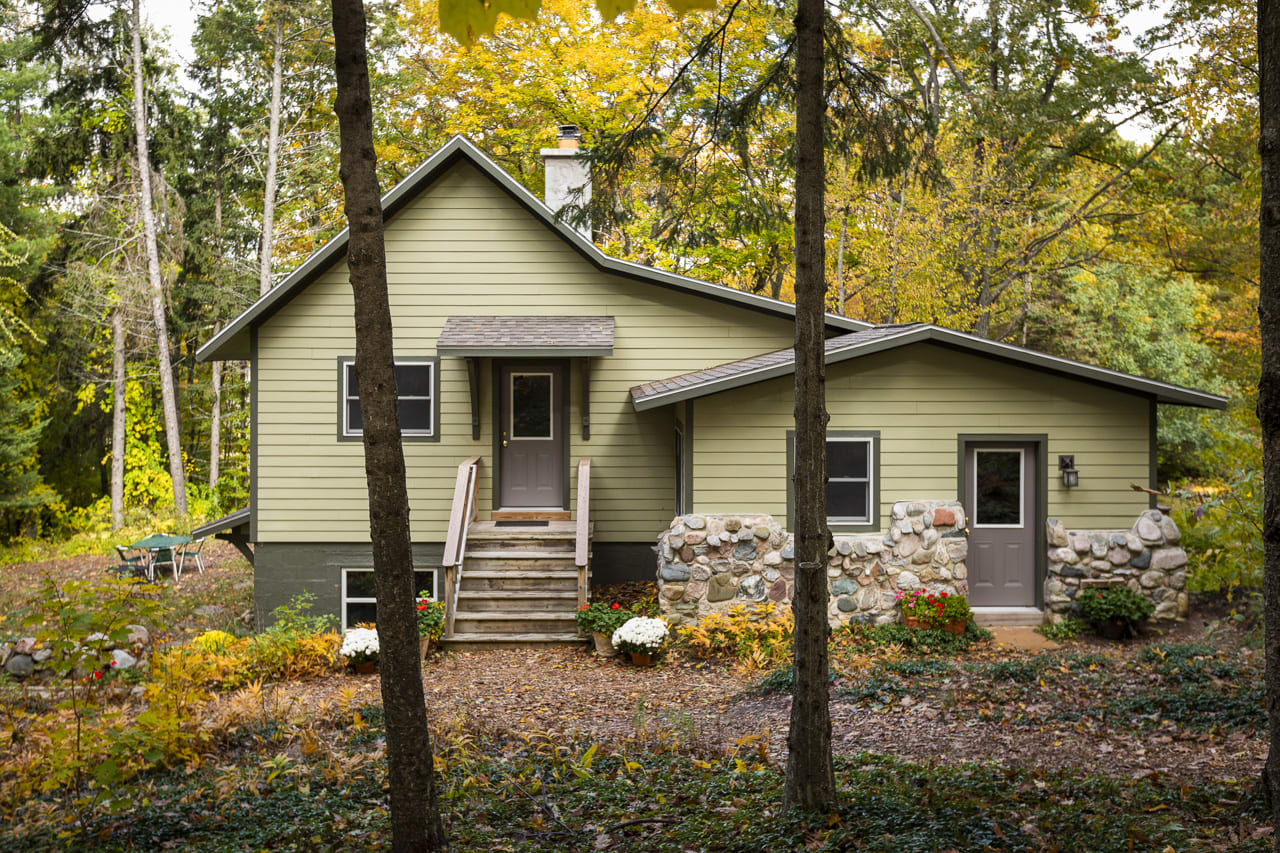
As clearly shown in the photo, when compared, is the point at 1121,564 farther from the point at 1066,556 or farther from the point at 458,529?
the point at 458,529

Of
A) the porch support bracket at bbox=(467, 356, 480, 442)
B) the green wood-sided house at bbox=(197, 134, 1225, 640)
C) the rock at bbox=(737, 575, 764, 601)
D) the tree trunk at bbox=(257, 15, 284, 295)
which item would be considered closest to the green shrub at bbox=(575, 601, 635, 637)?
the green wood-sided house at bbox=(197, 134, 1225, 640)

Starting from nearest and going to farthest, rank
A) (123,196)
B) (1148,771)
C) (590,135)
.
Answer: (1148,771) < (590,135) < (123,196)

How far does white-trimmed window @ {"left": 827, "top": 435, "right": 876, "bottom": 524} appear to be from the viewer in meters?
11.2

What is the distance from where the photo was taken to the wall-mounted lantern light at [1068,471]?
1102cm

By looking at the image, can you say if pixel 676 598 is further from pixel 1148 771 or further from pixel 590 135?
pixel 590 135

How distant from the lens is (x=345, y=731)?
7328 mm

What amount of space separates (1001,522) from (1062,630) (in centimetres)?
144

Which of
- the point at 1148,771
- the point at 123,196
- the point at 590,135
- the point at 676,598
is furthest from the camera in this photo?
the point at 123,196

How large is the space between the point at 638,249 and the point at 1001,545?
37.3ft

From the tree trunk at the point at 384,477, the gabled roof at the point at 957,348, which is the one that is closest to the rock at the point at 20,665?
the gabled roof at the point at 957,348

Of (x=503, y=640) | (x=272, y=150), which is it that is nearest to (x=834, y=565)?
(x=503, y=640)

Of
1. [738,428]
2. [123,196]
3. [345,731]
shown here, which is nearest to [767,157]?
[738,428]

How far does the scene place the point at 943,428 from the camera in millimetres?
11180

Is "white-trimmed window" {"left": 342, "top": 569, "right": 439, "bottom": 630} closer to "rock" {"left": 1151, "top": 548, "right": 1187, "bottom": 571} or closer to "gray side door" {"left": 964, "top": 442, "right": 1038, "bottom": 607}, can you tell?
"gray side door" {"left": 964, "top": 442, "right": 1038, "bottom": 607}
